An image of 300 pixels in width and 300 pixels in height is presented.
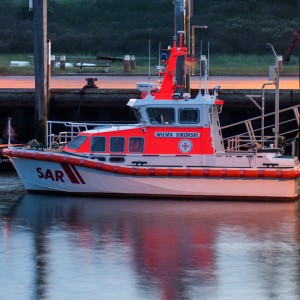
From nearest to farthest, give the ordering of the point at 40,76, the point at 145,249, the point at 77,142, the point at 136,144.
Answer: the point at 145,249 < the point at 136,144 < the point at 77,142 < the point at 40,76

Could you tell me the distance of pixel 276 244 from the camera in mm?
20016

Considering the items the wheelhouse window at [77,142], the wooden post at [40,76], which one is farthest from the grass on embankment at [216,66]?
the wheelhouse window at [77,142]

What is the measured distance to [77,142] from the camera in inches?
965

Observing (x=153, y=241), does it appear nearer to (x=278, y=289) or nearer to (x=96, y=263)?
(x=96, y=263)

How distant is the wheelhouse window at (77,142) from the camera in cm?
2436

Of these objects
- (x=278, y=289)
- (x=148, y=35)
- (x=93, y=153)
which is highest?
(x=148, y=35)

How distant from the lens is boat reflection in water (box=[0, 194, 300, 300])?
1667cm

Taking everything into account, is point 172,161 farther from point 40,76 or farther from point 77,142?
point 40,76

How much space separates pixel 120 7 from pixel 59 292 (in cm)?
5314

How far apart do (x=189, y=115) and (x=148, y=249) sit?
17.3ft

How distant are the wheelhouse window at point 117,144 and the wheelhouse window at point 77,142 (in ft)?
1.78

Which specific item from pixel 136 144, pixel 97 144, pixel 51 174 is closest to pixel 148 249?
pixel 136 144

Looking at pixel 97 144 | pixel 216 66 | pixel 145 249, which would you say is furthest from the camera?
pixel 216 66

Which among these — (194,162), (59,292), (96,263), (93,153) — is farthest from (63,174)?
(59,292)
